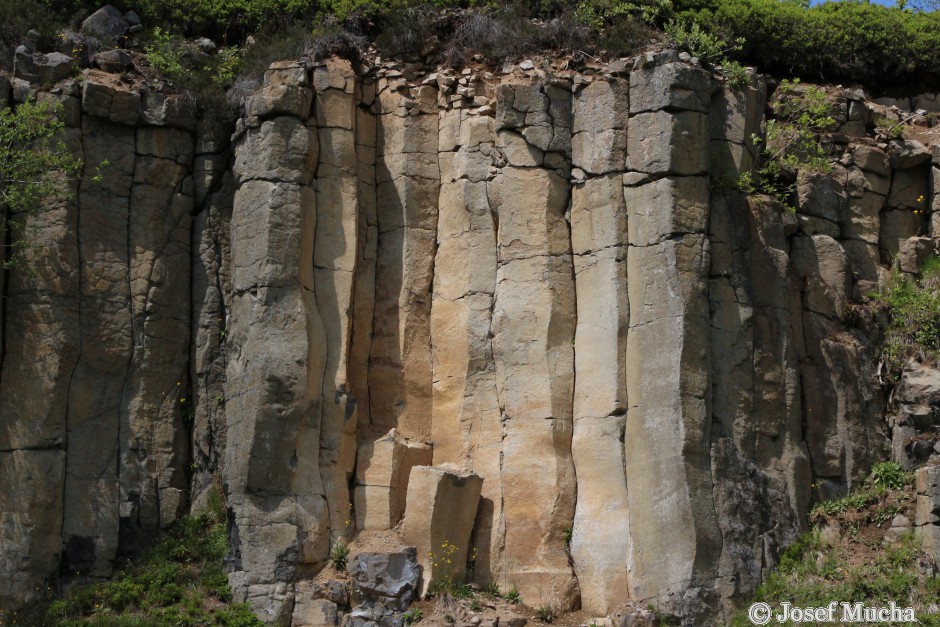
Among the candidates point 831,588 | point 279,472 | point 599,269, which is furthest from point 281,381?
point 831,588

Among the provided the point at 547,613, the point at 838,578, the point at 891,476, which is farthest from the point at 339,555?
the point at 891,476

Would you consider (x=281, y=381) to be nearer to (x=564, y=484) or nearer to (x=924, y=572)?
(x=564, y=484)

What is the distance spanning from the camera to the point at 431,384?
20688mm

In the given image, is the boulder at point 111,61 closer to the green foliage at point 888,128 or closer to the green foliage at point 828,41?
the green foliage at point 828,41

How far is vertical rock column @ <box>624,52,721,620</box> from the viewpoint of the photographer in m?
18.5

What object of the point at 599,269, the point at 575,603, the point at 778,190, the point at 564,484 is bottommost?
the point at 575,603

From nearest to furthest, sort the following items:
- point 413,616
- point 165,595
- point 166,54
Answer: point 413,616, point 165,595, point 166,54

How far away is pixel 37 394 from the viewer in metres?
20.2

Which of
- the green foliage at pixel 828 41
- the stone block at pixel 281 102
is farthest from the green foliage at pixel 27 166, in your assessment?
the green foliage at pixel 828 41

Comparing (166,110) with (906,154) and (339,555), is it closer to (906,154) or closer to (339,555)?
(339,555)

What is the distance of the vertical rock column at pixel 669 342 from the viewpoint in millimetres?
18453

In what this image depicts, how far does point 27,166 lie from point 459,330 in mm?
6070

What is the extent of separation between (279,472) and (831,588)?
6897 millimetres

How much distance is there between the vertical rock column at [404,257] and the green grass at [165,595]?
265 centimetres
